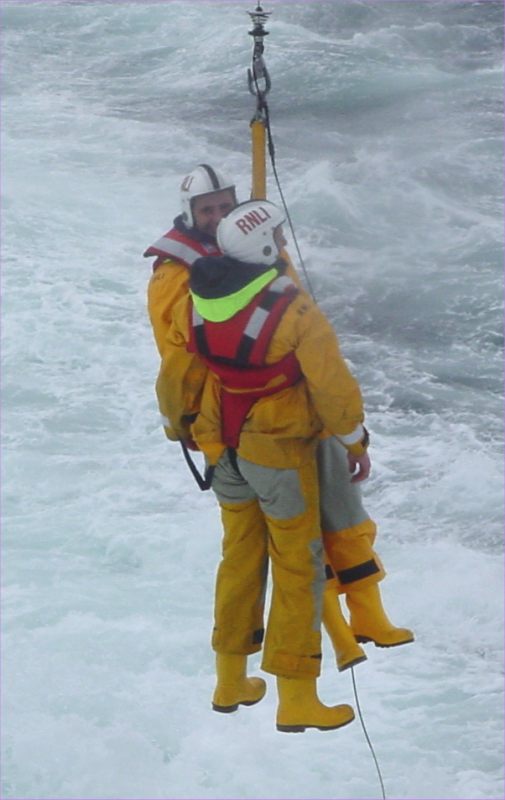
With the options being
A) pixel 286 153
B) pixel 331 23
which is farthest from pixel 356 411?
pixel 331 23

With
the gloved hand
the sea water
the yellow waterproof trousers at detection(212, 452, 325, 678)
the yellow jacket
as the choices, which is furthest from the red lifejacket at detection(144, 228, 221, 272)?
the sea water

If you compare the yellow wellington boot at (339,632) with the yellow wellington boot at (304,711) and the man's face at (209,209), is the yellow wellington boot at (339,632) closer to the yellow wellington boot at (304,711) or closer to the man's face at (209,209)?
the yellow wellington boot at (304,711)

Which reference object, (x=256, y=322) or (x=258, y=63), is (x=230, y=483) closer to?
(x=256, y=322)

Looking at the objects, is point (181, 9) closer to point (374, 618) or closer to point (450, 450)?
point (450, 450)

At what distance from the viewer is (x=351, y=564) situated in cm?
439

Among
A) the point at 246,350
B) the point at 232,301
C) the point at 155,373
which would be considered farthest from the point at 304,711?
the point at 155,373

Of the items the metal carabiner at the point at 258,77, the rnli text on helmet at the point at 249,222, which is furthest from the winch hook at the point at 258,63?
the rnli text on helmet at the point at 249,222

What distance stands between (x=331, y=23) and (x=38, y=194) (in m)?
8.22

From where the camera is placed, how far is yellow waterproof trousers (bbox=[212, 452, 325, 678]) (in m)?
4.16

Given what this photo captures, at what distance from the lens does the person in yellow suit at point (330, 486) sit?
417 centimetres

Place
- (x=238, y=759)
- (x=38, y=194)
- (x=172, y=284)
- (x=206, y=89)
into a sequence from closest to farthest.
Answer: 1. (x=172, y=284)
2. (x=238, y=759)
3. (x=38, y=194)
4. (x=206, y=89)

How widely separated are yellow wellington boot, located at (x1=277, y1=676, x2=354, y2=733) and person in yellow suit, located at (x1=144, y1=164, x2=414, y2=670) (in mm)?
141

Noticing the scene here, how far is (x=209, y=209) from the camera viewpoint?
13.8ft

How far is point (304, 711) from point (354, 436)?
3.14 ft
